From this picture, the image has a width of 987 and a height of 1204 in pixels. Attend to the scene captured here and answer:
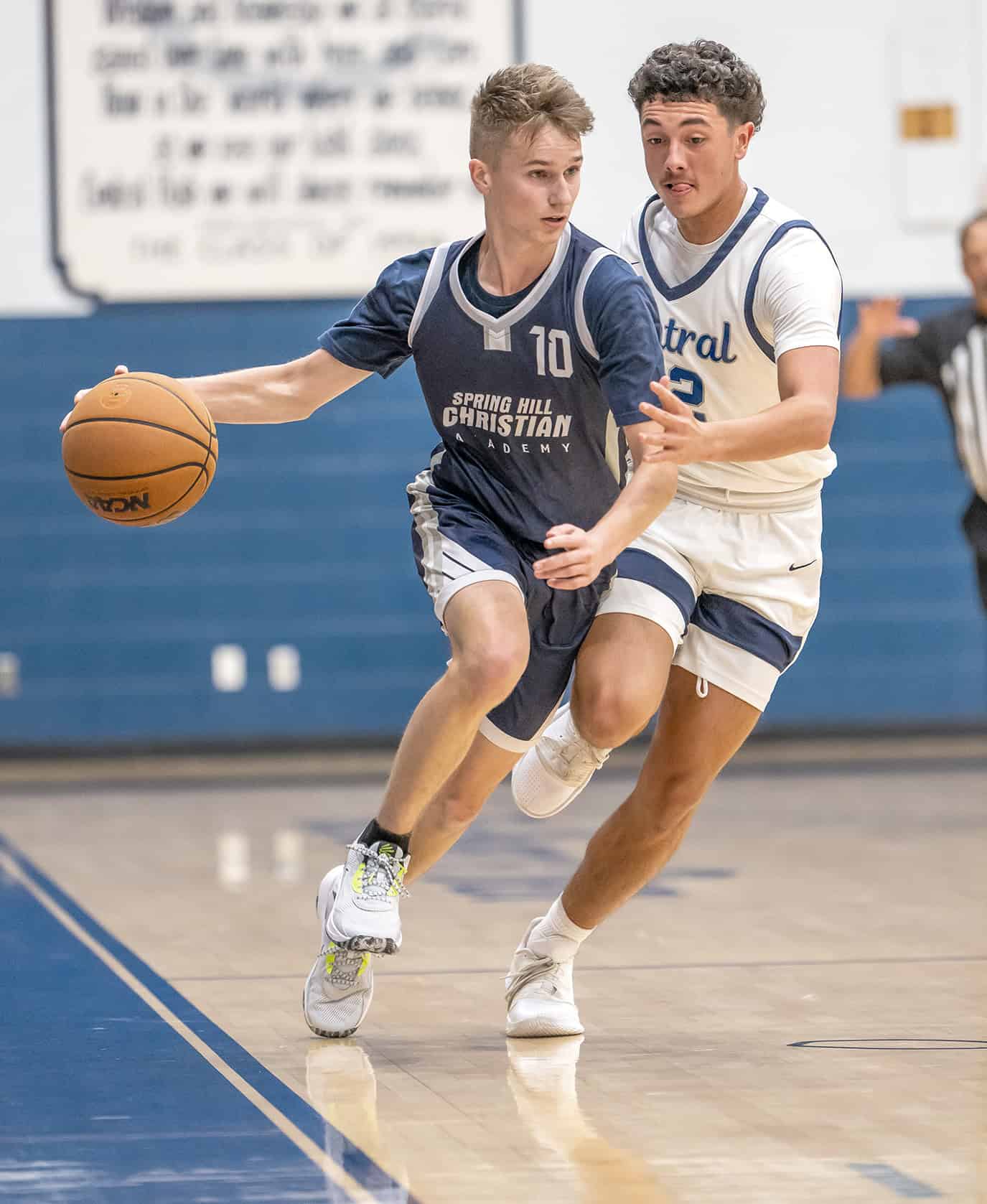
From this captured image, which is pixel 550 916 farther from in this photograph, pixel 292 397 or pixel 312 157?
pixel 312 157

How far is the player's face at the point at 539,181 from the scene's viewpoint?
11.3 feet

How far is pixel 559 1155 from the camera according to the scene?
285 centimetres

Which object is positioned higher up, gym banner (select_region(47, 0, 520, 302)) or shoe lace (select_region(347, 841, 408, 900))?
gym banner (select_region(47, 0, 520, 302))

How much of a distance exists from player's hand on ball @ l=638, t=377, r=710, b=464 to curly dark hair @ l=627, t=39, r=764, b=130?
2.10ft

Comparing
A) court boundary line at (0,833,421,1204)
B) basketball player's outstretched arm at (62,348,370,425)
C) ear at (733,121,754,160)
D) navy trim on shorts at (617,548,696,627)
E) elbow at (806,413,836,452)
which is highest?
ear at (733,121,754,160)

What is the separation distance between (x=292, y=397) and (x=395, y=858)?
2.87 ft

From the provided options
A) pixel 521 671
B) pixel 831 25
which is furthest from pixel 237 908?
pixel 831 25

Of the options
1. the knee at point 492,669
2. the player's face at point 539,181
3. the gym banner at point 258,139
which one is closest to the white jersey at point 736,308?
the player's face at point 539,181

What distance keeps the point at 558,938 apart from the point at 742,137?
1.47m

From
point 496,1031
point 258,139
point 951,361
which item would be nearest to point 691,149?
point 496,1031

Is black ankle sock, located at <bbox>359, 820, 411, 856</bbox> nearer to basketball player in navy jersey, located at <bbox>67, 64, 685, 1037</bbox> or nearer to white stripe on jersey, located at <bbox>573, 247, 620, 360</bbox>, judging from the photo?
basketball player in navy jersey, located at <bbox>67, 64, 685, 1037</bbox>

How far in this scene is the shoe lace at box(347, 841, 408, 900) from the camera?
347 cm

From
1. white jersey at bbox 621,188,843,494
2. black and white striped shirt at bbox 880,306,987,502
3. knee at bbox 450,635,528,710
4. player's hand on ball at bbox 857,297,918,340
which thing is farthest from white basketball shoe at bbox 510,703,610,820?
black and white striped shirt at bbox 880,306,987,502

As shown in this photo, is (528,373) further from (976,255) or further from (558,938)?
(976,255)
